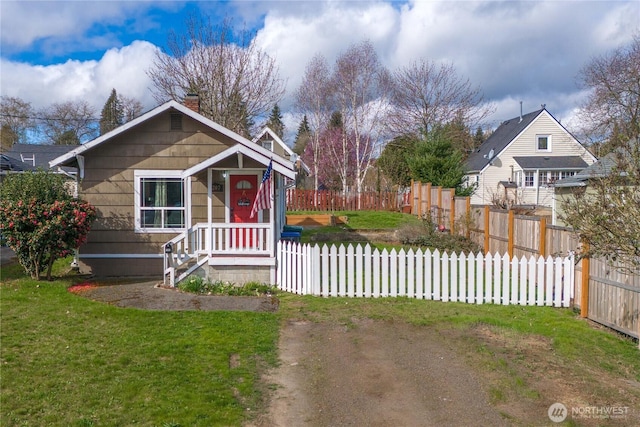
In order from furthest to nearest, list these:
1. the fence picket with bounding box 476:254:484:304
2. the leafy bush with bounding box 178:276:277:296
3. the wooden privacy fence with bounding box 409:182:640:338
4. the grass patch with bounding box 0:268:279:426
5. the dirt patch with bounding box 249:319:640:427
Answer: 1. the leafy bush with bounding box 178:276:277:296
2. the fence picket with bounding box 476:254:484:304
3. the wooden privacy fence with bounding box 409:182:640:338
4. the dirt patch with bounding box 249:319:640:427
5. the grass patch with bounding box 0:268:279:426

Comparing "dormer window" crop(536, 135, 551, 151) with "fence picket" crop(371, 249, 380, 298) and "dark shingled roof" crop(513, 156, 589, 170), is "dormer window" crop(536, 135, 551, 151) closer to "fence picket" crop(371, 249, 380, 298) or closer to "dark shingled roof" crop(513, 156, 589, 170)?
"dark shingled roof" crop(513, 156, 589, 170)

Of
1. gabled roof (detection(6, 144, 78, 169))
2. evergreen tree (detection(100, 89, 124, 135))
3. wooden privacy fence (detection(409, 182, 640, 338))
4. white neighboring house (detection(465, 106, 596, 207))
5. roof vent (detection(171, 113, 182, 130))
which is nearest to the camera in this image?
wooden privacy fence (detection(409, 182, 640, 338))

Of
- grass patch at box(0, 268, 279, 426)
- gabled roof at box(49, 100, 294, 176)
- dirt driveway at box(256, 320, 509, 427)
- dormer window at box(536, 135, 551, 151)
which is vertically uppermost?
dormer window at box(536, 135, 551, 151)

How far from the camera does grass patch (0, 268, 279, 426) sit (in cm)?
508

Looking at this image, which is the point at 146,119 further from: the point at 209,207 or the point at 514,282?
the point at 514,282

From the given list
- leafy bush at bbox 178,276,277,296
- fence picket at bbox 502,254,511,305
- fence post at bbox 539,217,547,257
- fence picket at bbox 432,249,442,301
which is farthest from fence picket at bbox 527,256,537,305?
leafy bush at bbox 178,276,277,296

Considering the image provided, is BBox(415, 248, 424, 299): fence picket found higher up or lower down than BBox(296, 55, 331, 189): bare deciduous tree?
lower down

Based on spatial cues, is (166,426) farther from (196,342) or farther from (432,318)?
(432,318)

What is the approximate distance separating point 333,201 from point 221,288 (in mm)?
21143

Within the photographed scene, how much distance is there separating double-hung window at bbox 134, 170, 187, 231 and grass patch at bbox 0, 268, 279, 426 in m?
3.62

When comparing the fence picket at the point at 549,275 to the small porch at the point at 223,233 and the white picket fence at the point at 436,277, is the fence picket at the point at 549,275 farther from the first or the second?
the small porch at the point at 223,233

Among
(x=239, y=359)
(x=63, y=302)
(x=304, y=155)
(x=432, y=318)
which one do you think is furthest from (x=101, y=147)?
(x=304, y=155)

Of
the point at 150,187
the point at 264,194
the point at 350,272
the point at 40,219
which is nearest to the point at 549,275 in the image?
the point at 350,272

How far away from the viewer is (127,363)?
6.48 metres
